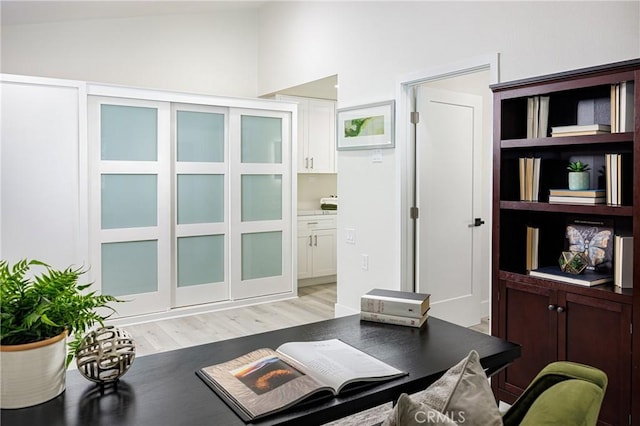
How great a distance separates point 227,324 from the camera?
14.9 ft

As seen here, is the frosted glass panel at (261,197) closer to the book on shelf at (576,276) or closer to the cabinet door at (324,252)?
the cabinet door at (324,252)

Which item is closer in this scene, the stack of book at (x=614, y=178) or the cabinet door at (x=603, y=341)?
the cabinet door at (x=603, y=341)

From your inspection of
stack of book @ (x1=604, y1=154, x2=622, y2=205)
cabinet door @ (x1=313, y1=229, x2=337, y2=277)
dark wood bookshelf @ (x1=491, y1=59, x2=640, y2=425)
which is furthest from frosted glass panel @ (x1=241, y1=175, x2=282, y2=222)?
stack of book @ (x1=604, y1=154, x2=622, y2=205)

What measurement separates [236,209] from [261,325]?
1272 millimetres

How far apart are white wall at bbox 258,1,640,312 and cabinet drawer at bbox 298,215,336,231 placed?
5.04 ft

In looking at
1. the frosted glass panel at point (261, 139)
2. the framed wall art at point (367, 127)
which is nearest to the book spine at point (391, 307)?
the framed wall art at point (367, 127)

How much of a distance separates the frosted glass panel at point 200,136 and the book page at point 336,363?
354 centimetres

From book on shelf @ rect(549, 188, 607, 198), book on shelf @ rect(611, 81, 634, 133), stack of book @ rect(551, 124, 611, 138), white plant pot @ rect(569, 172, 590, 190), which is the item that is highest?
book on shelf @ rect(611, 81, 634, 133)

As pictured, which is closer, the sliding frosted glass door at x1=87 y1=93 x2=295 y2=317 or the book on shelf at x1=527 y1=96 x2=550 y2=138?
the book on shelf at x1=527 y1=96 x2=550 y2=138

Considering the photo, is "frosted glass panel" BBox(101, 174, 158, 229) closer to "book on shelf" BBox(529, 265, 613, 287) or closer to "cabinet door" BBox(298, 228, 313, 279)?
"cabinet door" BBox(298, 228, 313, 279)

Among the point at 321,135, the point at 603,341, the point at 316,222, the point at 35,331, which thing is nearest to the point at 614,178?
the point at 603,341

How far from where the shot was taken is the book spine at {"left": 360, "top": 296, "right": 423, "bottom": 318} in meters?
1.84

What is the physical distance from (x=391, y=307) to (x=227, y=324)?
2996 millimetres

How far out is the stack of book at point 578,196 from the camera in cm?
230
